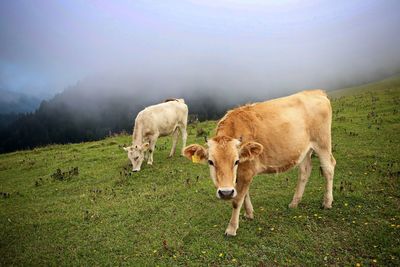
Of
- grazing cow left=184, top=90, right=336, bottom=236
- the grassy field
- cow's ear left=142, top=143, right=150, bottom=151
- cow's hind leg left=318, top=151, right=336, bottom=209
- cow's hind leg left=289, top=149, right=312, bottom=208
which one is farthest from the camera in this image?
cow's ear left=142, top=143, right=150, bottom=151

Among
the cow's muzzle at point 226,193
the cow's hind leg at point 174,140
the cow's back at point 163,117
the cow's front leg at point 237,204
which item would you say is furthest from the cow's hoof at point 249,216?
the cow's back at point 163,117

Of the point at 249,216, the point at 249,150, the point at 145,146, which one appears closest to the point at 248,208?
the point at 249,216

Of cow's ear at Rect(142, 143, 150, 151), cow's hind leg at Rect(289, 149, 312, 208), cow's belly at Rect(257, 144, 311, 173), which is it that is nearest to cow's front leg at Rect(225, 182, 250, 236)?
cow's belly at Rect(257, 144, 311, 173)

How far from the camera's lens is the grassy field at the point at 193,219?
730 cm

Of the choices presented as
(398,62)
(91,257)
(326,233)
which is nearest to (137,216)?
(91,257)

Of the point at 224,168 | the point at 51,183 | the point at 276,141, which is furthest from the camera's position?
the point at 51,183

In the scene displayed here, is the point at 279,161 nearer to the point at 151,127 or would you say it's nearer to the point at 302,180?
the point at 302,180

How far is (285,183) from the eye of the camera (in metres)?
11.5

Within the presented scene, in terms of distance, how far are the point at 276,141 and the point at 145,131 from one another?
9652 millimetres

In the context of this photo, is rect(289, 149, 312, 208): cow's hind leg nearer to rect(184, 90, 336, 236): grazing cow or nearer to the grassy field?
rect(184, 90, 336, 236): grazing cow

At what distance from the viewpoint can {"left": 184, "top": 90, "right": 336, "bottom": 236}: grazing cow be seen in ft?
23.5

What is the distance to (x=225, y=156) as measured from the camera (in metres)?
7.04

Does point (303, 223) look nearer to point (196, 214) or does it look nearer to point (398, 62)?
point (196, 214)

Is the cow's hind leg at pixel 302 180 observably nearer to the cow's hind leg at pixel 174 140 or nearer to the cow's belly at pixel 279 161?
the cow's belly at pixel 279 161
